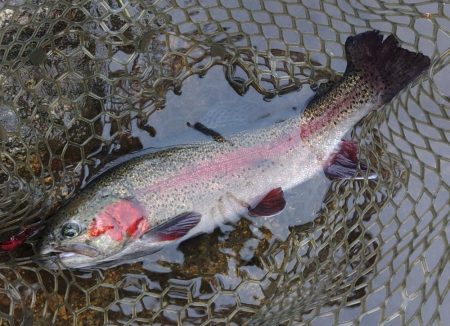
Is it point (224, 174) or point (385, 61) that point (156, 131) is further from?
point (385, 61)

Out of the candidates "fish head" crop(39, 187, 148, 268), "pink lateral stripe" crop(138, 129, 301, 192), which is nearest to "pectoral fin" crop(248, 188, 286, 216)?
"pink lateral stripe" crop(138, 129, 301, 192)

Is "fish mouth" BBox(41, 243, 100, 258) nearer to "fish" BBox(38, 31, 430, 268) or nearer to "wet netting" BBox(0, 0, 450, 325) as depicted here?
"fish" BBox(38, 31, 430, 268)

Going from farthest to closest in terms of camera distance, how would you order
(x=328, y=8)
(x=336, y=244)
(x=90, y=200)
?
(x=328, y=8) < (x=336, y=244) < (x=90, y=200)

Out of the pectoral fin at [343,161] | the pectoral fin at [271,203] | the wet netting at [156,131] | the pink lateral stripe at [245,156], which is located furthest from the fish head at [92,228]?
the pectoral fin at [343,161]

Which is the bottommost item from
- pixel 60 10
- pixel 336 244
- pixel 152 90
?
pixel 336 244

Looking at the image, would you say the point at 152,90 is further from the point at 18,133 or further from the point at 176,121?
the point at 18,133

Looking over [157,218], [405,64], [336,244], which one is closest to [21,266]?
[157,218]

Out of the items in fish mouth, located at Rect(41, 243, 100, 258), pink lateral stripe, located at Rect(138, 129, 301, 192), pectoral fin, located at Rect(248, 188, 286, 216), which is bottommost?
pectoral fin, located at Rect(248, 188, 286, 216)

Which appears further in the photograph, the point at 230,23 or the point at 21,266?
the point at 230,23
